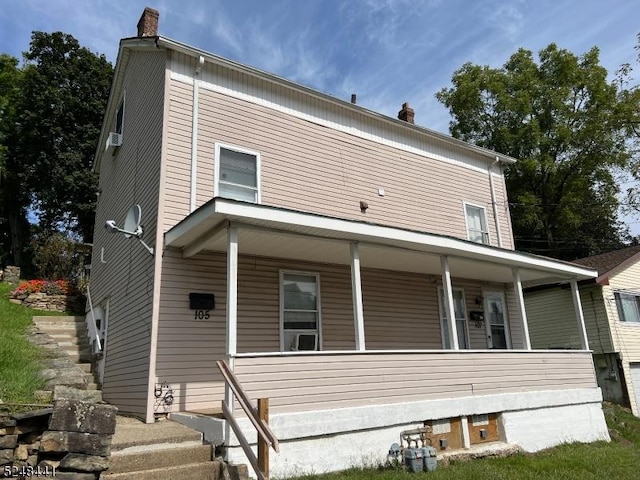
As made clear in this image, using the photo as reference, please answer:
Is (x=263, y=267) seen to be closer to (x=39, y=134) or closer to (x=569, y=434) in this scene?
(x=569, y=434)

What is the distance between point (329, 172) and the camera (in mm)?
10805

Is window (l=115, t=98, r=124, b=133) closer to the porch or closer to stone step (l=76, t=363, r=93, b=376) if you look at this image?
stone step (l=76, t=363, r=93, b=376)

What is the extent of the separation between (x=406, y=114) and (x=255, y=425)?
36.7 ft

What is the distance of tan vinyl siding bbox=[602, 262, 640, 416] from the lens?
16328 mm

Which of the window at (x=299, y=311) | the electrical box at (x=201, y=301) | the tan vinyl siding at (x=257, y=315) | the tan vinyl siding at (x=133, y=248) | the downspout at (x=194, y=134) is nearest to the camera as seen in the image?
the tan vinyl siding at (x=257, y=315)

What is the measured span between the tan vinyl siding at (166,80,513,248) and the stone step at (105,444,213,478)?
145 inches

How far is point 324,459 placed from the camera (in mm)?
6613

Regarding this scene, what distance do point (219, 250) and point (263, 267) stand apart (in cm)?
91

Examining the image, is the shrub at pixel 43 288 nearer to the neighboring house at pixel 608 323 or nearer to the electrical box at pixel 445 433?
the electrical box at pixel 445 433

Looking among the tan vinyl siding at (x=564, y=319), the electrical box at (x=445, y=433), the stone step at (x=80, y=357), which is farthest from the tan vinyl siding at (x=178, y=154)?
the tan vinyl siding at (x=564, y=319)

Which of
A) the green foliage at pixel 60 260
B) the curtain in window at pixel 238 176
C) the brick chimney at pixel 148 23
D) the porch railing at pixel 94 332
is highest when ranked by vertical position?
the brick chimney at pixel 148 23

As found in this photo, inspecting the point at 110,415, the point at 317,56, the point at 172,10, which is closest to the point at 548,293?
the point at 317,56

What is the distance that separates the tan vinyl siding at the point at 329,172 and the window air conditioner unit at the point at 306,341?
2499mm

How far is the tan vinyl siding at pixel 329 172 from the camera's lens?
30.5 ft
